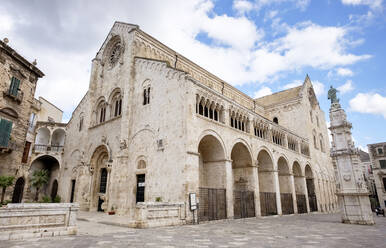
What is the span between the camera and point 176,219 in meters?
11.8

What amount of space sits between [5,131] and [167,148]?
1036 cm

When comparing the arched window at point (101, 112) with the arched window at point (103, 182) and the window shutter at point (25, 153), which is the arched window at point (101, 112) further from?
the window shutter at point (25, 153)

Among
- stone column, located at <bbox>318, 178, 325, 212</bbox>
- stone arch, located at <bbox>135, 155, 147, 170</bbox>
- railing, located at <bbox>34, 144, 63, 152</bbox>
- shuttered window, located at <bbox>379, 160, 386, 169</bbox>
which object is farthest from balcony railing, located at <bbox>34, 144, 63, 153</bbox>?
shuttered window, located at <bbox>379, 160, 386, 169</bbox>

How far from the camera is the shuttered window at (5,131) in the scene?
48.1 ft

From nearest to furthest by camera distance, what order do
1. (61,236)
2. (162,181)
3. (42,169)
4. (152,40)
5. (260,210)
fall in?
(61,236) → (162,181) → (260,210) → (152,40) → (42,169)

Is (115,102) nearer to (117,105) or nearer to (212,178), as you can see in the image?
(117,105)

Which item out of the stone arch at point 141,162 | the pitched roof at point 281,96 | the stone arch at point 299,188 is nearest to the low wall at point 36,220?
the stone arch at point 141,162

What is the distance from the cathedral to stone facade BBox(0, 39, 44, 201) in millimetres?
5522

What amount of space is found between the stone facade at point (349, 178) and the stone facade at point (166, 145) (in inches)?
232

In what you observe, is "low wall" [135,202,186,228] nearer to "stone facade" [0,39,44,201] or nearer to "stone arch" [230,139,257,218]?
"stone arch" [230,139,257,218]

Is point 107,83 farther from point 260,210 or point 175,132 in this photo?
point 260,210

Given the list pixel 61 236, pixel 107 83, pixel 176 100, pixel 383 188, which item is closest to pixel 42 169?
pixel 107 83

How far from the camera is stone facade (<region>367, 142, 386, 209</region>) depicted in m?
36.2

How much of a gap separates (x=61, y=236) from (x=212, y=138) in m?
10.4
